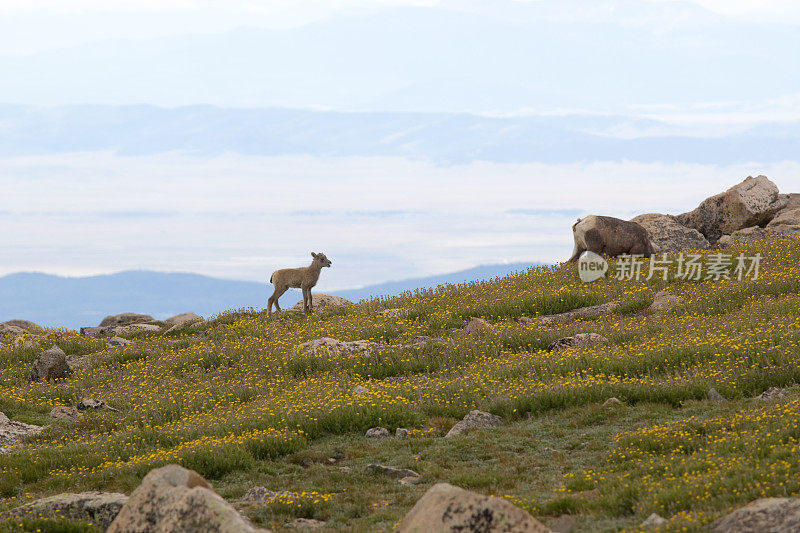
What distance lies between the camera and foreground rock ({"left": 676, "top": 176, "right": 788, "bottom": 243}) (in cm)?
3697

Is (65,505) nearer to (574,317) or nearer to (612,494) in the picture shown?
(612,494)

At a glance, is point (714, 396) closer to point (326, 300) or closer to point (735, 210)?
point (326, 300)

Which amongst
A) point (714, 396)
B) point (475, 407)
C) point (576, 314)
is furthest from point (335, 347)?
point (714, 396)

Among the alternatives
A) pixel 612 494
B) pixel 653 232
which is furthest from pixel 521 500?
pixel 653 232

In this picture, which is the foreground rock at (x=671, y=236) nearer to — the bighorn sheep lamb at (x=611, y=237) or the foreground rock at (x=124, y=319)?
the bighorn sheep lamb at (x=611, y=237)

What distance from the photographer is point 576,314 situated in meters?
23.2

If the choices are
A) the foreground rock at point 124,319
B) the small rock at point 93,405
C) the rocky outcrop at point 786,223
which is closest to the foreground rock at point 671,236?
the rocky outcrop at point 786,223

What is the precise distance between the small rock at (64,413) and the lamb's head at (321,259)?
1157 cm

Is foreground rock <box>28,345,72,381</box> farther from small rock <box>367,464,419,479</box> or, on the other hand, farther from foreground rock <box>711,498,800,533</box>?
foreground rock <box>711,498,800,533</box>

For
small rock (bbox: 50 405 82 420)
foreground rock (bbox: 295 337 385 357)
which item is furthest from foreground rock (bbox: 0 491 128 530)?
foreground rock (bbox: 295 337 385 357)

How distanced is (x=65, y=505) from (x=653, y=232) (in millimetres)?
30466

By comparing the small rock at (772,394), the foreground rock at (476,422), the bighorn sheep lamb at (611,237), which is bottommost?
the foreground rock at (476,422)

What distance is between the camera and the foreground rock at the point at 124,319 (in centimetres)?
3838

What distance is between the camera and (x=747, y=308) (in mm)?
20453
